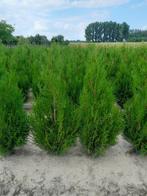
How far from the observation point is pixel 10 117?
159 inches

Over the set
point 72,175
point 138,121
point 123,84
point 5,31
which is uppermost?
point 5,31

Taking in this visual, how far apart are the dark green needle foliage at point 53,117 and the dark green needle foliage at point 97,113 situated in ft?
0.59

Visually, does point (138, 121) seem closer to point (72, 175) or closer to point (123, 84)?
point (72, 175)

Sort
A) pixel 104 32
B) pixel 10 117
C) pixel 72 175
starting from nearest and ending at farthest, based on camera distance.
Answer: pixel 72 175, pixel 10 117, pixel 104 32

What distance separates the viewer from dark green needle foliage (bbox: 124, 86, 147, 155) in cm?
417

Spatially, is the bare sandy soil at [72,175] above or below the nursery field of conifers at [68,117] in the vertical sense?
below

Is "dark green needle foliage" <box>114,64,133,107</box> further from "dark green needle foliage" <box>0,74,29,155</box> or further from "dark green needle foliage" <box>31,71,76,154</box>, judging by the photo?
"dark green needle foliage" <box>0,74,29,155</box>

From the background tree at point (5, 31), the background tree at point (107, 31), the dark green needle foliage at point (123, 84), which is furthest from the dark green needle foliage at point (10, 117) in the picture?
the background tree at point (5, 31)

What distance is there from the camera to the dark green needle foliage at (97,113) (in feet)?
13.2

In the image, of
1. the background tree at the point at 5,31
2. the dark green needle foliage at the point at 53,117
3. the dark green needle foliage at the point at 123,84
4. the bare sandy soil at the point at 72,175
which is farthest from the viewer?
the background tree at the point at 5,31

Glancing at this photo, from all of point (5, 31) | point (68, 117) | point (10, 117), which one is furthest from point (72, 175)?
point (5, 31)

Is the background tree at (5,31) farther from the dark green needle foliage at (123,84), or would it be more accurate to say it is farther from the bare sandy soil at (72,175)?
the bare sandy soil at (72,175)

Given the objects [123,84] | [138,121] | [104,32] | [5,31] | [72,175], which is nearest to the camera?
[72,175]

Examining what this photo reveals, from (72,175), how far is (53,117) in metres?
0.75
